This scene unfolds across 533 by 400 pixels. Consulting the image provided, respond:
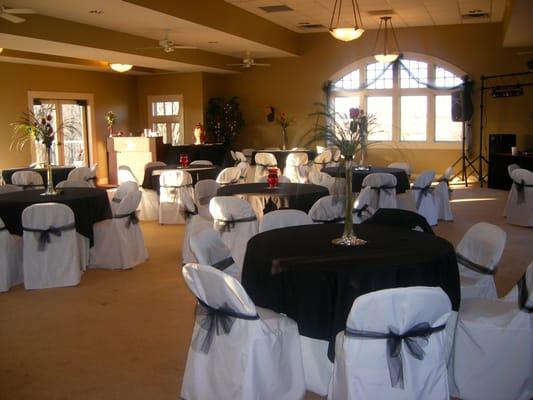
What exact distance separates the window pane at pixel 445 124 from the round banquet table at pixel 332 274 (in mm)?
Result: 11676

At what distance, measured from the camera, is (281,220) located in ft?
15.7

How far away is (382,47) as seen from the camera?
14.9 m

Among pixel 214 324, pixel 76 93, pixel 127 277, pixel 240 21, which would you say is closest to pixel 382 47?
pixel 240 21

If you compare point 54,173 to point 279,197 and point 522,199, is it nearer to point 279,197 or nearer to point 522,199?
point 279,197

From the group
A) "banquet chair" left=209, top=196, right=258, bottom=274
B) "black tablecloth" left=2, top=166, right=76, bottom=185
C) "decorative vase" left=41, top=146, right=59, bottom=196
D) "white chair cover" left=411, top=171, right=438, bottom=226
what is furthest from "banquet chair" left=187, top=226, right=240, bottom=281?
"black tablecloth" left=2, top=166, right=76, bottom=185

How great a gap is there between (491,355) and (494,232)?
930mm

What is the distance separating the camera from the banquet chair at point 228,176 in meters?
8.95

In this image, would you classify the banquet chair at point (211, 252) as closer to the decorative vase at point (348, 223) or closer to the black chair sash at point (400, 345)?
the decorative vase at point (348, 223)

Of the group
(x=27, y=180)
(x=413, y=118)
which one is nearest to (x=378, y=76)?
(x=413, y=118)

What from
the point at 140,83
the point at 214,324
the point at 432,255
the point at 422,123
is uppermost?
the point at 140,83

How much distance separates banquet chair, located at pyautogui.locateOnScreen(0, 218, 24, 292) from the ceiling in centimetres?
351

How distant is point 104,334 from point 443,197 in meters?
5.96

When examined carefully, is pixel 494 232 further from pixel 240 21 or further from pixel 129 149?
pixel 129 149

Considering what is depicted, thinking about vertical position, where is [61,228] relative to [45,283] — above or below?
above
